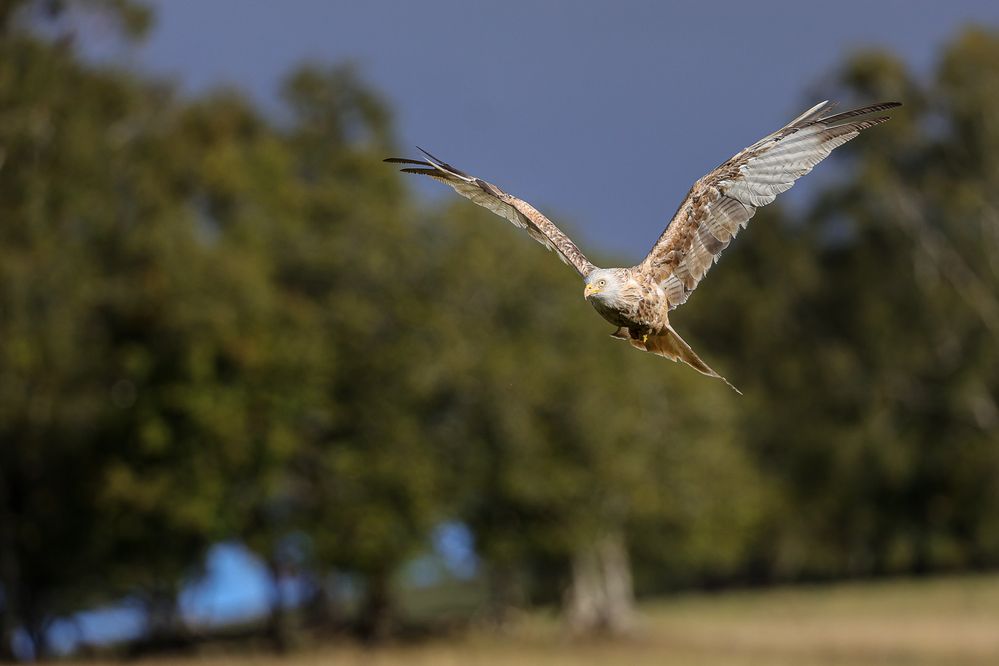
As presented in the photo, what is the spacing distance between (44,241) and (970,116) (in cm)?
2105

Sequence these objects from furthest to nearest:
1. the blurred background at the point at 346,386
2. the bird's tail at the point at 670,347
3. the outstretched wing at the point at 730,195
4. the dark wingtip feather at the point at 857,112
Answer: the blurred background at the point at 346,386, the outstretched wing at the point at 730,195, the bird's tail at the point at 670,347, the dark wingtip feather at the point at 857,112

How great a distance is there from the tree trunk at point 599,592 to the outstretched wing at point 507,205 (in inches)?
971

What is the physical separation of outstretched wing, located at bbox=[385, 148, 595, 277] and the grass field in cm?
1927

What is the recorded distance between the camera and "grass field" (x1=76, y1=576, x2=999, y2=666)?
28016 mm

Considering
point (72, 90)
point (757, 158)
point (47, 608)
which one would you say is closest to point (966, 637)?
point (47, 608)

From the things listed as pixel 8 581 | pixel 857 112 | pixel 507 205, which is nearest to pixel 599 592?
pixel 8 581

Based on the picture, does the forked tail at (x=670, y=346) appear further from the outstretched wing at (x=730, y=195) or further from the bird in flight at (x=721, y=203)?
the outstretched wing at (x=730, y=195)

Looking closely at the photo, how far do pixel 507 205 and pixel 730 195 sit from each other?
1378 millimetres

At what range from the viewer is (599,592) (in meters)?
35.1

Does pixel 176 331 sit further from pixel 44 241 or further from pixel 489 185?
pixel 489 185

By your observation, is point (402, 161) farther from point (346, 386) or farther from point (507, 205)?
point (346, 386)

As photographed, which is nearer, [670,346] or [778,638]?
[670,346]

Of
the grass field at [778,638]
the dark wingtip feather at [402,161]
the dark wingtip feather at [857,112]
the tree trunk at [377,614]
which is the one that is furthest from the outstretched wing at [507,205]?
the tree trunk at [377,614]

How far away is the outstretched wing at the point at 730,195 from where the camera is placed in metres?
7.87
